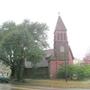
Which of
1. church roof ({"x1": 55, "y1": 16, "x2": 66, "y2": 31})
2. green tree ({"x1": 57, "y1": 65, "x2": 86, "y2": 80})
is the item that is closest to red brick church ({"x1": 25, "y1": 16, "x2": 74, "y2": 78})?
church roof ({"x1": 55, "y1": 16, "x2": 66, "y2": 31})

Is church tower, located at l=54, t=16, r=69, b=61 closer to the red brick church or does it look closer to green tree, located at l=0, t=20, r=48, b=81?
the red brick church

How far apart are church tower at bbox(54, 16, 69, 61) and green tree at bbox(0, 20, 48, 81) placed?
417 inches

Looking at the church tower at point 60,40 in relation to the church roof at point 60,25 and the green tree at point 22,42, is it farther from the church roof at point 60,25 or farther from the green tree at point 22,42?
the green tree at point 22,42

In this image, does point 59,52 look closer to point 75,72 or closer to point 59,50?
point 59,50

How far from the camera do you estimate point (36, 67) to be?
78250 millimetres

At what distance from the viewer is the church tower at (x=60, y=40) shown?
74.4 m

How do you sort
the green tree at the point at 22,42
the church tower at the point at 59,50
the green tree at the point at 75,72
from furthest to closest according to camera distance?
1. the church tower at the point at 59,50
2. the green tree at the point at 75,72
3. the green tree at the point at 22,42

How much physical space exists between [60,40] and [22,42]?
1714 centimetres

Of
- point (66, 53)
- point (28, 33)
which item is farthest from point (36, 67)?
point (28, 33)

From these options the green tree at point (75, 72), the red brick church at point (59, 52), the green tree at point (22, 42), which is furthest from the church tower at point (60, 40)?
the green tree at point (22, 42)

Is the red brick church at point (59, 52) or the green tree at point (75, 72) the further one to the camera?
the red brick church at point (59, 52)

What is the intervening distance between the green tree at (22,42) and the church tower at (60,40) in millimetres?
10592

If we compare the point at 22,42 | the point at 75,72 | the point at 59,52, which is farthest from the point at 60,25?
the point at 22,42

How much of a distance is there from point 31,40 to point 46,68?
60.2 feet
